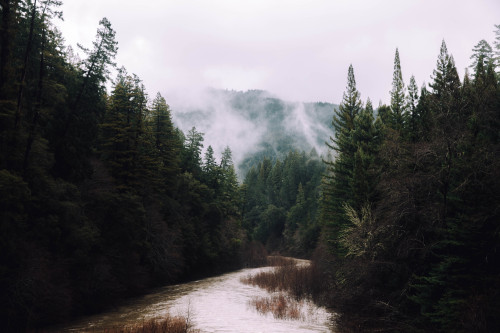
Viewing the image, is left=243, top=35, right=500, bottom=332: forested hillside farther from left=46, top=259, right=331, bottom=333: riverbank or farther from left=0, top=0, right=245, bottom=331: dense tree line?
left=0, top=0, right=245, bottom=331: dense tree line

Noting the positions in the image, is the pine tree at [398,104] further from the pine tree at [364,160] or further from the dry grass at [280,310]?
the dry grass at [280,310]

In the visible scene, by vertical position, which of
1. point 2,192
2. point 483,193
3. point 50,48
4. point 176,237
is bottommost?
point 176,237

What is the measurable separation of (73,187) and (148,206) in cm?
1171

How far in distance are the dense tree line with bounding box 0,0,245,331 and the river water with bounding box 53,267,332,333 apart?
181cm

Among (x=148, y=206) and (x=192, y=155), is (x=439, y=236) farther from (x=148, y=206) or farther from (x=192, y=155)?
(x=192, y=155)

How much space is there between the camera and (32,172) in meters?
17.9

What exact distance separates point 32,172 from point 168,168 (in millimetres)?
20515

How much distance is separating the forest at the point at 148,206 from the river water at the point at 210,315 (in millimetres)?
1370

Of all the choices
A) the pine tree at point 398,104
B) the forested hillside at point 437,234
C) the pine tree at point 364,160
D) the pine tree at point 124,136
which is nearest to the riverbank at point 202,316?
the forested hillside at point 437,234

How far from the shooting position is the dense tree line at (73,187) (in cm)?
1580

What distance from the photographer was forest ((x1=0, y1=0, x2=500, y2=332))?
13.0m

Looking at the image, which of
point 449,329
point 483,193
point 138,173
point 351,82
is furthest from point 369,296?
point 351,82

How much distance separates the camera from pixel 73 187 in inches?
850

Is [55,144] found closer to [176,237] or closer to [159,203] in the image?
[159,203]
